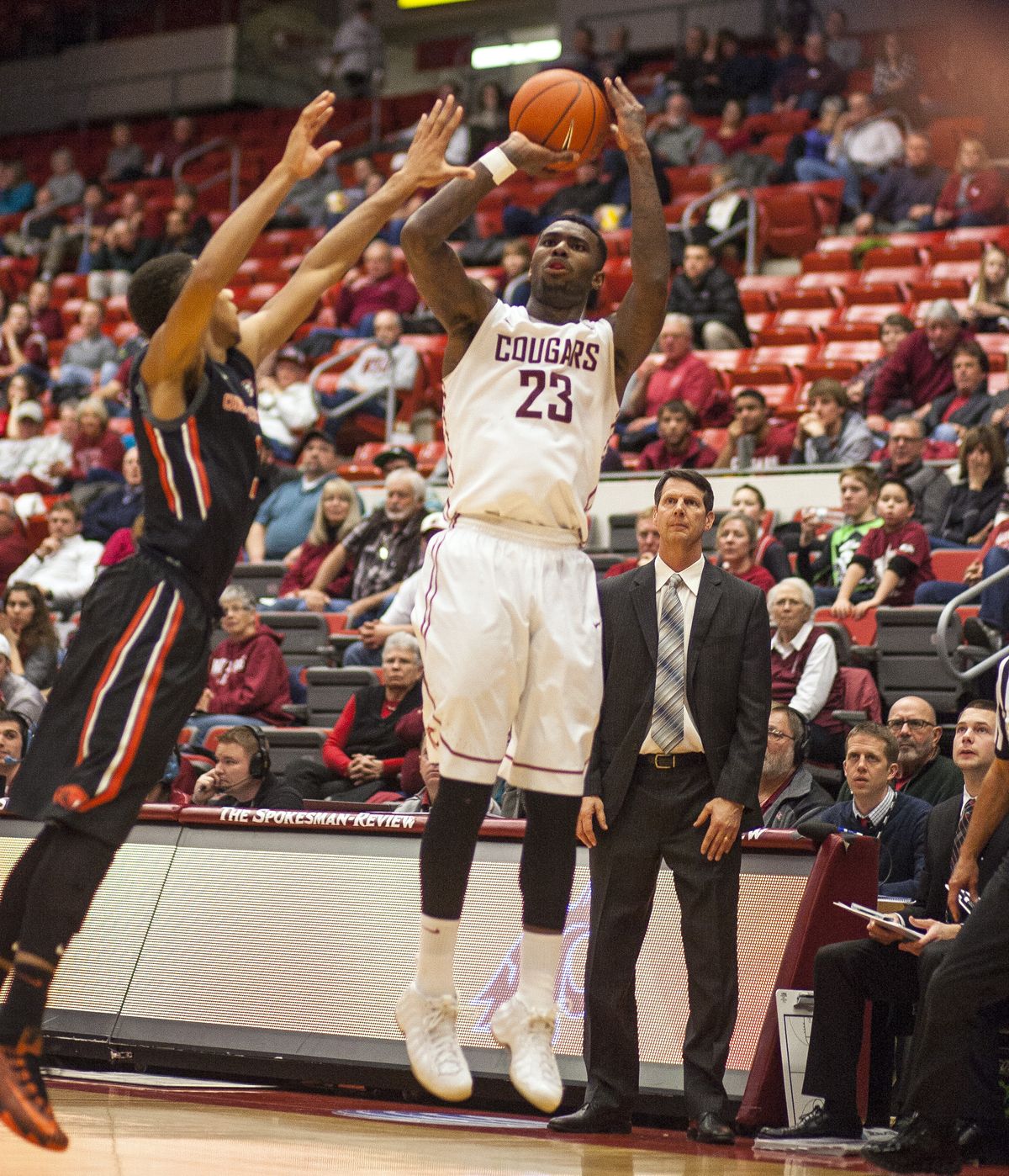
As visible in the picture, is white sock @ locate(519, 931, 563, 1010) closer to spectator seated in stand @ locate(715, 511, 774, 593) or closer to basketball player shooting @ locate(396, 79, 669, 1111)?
basketball player shooting @ locate(396, 79, 669, 1111)

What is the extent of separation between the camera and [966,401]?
10953 millimetres

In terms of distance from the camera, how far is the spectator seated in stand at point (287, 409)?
14.0m

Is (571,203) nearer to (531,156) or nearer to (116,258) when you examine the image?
(116,258)

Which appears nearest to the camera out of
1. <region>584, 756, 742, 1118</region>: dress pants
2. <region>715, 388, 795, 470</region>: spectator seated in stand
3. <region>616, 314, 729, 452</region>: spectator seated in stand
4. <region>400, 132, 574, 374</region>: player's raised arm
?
<region>400, 132, 574, 374</region>: player's raised arm

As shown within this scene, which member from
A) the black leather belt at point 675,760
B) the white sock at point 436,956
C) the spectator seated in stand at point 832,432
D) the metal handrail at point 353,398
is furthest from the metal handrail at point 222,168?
the white sock at point 436,956

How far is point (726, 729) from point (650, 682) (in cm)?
31

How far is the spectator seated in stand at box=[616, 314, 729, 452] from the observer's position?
12.2m

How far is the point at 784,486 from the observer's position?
10938 millimetres

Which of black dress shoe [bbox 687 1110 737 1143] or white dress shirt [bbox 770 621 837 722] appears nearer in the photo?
black dress shoe [bbox 687 1110 737 1143]

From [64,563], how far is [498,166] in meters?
8.50

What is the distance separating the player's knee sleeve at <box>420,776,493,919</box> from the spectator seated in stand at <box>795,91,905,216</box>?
12.5 meters

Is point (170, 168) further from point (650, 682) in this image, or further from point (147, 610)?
point (147, 610)

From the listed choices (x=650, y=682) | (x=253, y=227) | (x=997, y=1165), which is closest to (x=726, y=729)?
(x=650, y=682)

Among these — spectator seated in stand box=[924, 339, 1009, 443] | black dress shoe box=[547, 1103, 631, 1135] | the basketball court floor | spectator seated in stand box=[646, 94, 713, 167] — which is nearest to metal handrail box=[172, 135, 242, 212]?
spectator seated in stand box=[646, 94, 713, 167]
